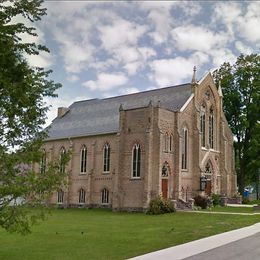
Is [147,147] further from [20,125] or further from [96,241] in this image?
[20,125]

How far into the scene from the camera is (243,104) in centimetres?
5350

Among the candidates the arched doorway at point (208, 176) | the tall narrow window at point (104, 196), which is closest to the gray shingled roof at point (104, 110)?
the tall narrow window at point (104, 196)

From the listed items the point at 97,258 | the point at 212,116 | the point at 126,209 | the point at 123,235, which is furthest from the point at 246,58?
the point at 97,258

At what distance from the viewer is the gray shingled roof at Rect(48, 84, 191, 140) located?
42.8m

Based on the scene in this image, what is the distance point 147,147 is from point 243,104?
2310 cm

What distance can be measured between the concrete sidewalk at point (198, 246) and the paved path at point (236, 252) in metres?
0.36

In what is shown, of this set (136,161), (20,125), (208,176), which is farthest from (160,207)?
(20,125)

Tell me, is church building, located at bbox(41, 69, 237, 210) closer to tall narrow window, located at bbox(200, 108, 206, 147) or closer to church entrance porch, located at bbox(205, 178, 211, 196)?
tall narrow window, located at bbox(200, 108, 206, 147)

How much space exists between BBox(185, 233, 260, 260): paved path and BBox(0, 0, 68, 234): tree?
538 cm

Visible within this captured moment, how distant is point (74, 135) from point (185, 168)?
→ 537 inches

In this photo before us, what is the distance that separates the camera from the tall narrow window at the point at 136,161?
3662 centimetres

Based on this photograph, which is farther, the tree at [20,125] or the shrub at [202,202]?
the shrub at [202,202]

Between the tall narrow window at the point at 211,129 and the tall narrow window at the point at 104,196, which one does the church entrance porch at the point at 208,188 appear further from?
the tall narrow window at the point at 104,196

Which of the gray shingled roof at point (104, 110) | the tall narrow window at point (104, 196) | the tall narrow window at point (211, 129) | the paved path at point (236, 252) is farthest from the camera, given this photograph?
the tall narrow window at point (211, 129)
